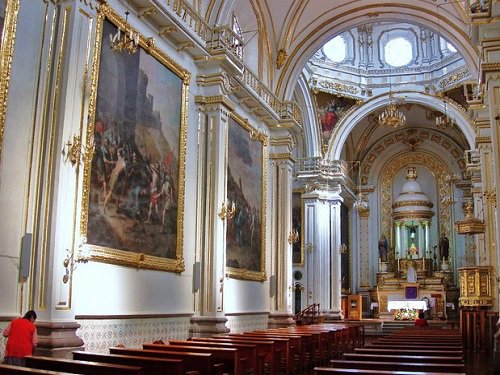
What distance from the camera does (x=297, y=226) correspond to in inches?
1011

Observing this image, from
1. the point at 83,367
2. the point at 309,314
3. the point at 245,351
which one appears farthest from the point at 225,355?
the point at 309,314

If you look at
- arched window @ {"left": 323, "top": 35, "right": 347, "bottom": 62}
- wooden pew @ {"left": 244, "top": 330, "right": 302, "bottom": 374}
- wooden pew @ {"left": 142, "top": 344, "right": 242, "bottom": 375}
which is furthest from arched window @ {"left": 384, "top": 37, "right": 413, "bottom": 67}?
wooden pew @ {"left": 142, "top": 344, "right": 242, "bottom": 375}

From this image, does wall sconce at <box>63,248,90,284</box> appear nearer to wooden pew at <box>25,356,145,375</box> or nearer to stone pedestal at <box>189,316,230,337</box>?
wooden pew at <box>25,356,145,375</box>

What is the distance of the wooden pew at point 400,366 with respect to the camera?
6.66 metres

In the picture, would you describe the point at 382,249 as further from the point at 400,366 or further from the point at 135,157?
the point at 400,366

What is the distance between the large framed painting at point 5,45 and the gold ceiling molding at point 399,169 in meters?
26.0

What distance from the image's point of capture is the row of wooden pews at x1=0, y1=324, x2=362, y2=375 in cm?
627

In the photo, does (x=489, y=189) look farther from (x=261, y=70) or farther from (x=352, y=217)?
(x=352, y=217)

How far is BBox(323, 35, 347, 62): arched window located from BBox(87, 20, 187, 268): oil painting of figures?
15.7 metres

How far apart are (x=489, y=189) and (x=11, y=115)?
13.0m

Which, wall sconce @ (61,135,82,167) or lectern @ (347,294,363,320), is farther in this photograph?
lectern @ (347,294,363,320)

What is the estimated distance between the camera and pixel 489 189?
650 inches

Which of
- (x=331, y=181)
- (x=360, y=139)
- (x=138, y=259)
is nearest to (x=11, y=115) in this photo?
(x=138, y=259)

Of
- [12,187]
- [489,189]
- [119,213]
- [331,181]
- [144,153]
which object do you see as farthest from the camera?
[331,181]
